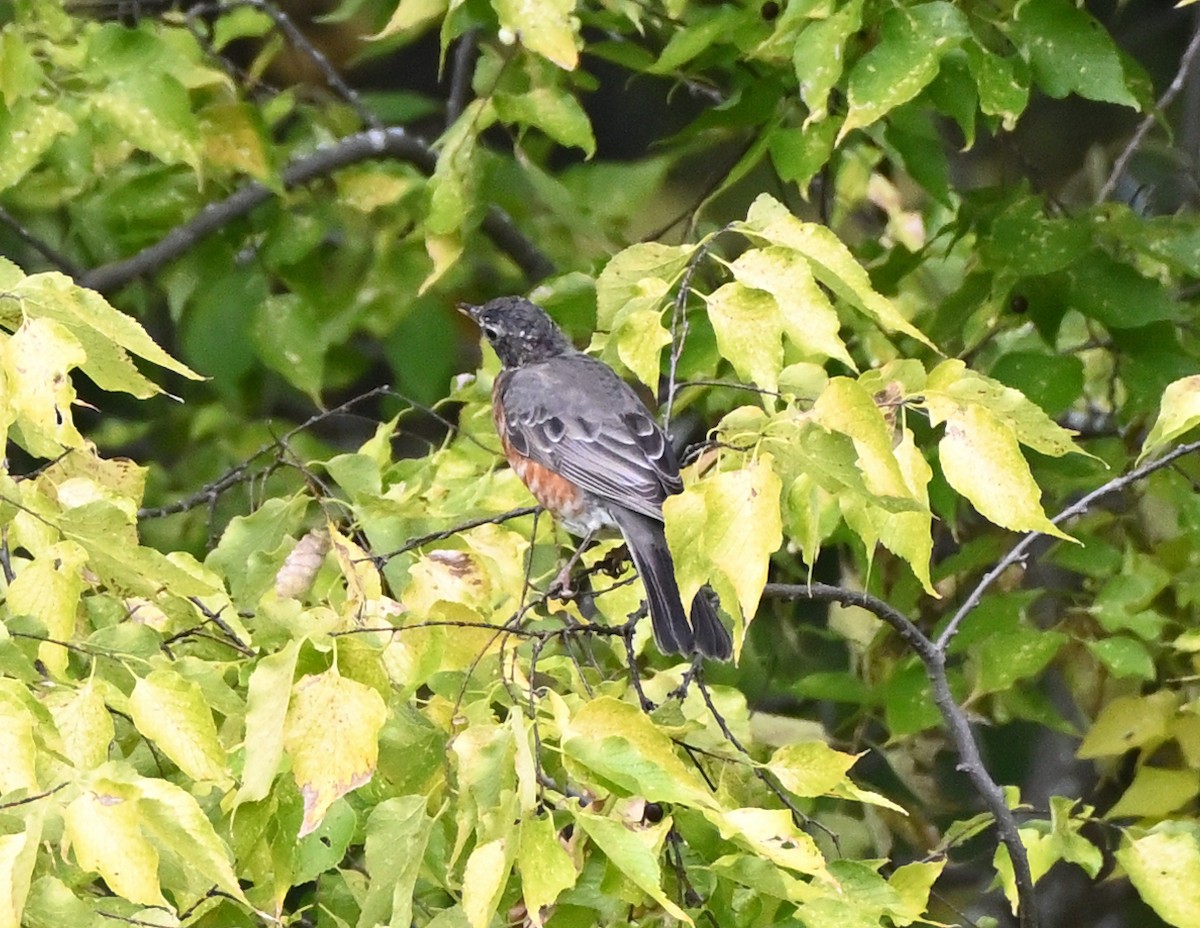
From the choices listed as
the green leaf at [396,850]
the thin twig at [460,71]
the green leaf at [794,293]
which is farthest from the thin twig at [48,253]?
the green leaf at [396,850]

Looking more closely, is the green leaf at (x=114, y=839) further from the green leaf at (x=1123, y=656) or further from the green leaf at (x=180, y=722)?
the green leaf at (x=1123, y=656)

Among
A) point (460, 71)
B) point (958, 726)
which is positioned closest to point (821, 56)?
point (958, 726)

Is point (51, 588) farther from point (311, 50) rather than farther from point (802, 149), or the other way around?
point (311, 50)

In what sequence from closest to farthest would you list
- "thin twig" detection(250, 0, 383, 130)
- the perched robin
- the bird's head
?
the perched robin
the bird's head
"thin twig" detection(250, 0, 383, 130)

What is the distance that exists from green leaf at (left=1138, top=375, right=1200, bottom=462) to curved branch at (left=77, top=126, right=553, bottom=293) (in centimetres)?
309

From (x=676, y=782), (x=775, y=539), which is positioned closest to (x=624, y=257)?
(x=775, y=539)

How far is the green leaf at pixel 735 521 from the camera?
79.2 inches

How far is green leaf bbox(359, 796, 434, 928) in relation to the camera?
80.0 inches

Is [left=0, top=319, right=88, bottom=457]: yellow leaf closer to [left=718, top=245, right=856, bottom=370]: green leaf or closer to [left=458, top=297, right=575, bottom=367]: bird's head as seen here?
[left=718, top=245, right=856, bottom=370]: green leaf

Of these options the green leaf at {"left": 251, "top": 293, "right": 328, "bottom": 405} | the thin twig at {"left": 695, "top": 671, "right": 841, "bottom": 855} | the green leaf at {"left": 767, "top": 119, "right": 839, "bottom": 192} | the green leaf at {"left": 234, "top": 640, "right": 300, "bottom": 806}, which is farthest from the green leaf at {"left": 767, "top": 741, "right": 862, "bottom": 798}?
the green leaf at {"left": 251, "top": 293, "right": 328, "bottom": 405}

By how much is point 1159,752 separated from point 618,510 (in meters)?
1.82

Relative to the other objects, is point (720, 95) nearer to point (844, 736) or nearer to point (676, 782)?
point (844, 736)

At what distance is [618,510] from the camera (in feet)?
12.0

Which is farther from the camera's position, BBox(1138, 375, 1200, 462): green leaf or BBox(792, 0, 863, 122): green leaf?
BBox(792, 0, 863, 122): green leaf
